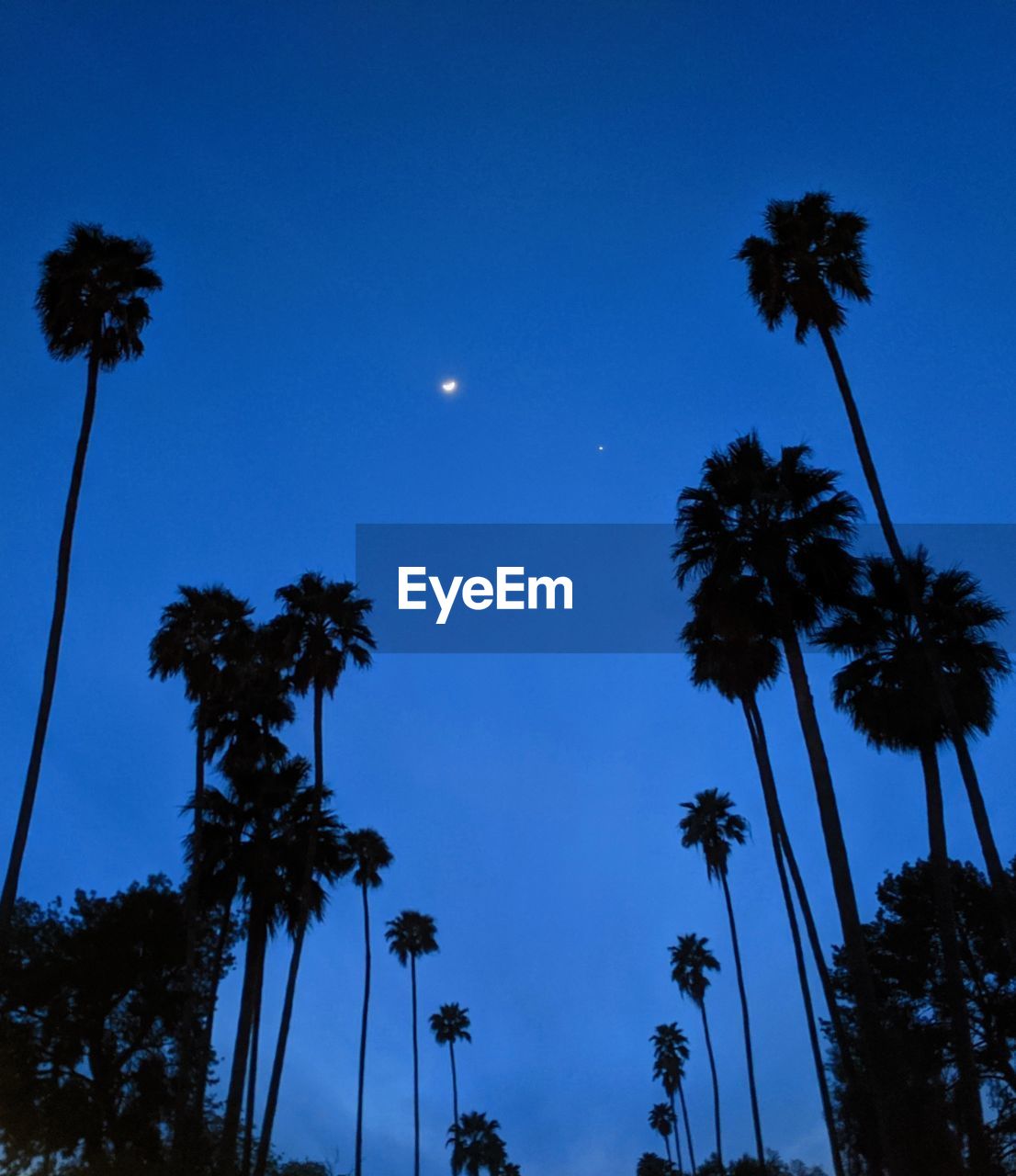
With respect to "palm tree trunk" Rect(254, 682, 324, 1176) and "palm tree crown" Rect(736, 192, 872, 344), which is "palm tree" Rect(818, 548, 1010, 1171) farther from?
"palm tree trunk" Rect(254, 682, 324, 1176)

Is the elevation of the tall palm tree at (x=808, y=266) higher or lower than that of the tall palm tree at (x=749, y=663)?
higher

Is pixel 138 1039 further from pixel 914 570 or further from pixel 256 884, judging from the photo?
pixel 914 570

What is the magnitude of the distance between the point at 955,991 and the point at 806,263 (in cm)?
1641

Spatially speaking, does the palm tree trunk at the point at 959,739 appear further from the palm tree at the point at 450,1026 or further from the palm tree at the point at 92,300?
the palm tree at the point at 450,1026

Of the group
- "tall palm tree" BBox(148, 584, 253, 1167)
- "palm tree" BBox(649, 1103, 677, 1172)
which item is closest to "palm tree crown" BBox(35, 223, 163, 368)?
"tall palm tree" BBox(148, 584, 253, 1167)

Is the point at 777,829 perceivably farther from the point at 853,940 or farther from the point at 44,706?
the point at 44,706

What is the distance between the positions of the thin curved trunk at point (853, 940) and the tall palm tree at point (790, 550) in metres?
0.03

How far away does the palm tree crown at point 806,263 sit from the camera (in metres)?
25.6

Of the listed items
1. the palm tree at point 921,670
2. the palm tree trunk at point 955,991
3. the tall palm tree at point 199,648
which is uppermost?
the tall palm tree at point 199,648

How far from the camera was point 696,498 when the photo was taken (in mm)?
25453

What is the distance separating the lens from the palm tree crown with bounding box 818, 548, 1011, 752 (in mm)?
24047

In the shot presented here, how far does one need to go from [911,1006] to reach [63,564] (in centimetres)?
3048

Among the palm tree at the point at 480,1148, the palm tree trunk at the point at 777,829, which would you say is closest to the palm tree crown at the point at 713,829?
the palm tree trunk at the point at 777,829

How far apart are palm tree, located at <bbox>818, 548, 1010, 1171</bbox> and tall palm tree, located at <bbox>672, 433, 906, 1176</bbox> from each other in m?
1.22
